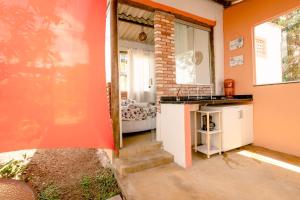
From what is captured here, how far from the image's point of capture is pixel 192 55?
3701mm

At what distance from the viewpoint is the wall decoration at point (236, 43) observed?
3.61 meters

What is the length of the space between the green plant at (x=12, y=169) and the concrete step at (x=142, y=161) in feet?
5.24

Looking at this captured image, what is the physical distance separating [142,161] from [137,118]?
1.45 meters

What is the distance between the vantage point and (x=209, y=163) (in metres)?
2.66

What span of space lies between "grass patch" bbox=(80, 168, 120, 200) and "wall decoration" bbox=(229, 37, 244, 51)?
11.5 ft

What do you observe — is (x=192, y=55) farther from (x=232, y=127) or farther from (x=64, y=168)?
(x=64, y=168)

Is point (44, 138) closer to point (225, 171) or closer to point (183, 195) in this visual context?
point (183, 195)

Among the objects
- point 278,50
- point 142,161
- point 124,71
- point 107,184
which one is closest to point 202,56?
point 278,50

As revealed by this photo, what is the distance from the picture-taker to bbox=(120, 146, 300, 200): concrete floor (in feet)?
6.08

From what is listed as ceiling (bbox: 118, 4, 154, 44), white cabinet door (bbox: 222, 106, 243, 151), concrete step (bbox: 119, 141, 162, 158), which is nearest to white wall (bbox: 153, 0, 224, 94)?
white cabinet door (bbox: 222, 106, 243, 151)

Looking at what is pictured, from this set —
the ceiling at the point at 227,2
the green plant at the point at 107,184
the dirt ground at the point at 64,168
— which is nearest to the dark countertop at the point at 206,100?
the green plant at the point at 107,184

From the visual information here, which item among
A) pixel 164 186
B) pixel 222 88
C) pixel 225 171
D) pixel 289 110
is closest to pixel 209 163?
pixel 225 171

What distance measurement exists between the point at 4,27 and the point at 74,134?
1083mm

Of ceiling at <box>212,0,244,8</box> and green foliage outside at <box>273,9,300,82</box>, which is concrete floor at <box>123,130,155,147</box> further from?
ceiling at <box>212,0,244,8</box>
